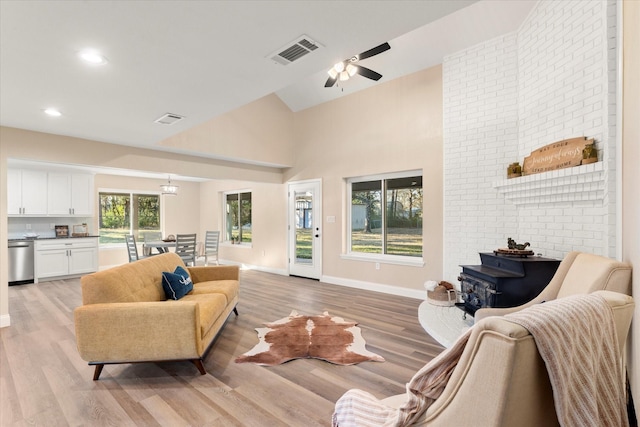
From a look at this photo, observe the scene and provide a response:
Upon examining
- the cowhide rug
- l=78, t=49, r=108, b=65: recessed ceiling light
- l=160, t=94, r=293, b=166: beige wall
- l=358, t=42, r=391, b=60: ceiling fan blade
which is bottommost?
the cowhide rug

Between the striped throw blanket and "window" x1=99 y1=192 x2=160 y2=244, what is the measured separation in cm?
827

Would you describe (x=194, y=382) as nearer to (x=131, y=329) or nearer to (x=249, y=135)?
(x=131, y=329)

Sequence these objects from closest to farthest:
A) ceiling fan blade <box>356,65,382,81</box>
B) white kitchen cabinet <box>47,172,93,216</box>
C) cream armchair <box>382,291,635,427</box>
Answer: cream armchair <box>382,291,635,427</box>
ceiling fan blade <box>356,65,382,81</box>
white kitchen cabinet <box>47,172,93,216</box>

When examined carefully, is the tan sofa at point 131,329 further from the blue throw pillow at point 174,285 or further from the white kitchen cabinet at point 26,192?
the white kitchen cabinet at point 26,192

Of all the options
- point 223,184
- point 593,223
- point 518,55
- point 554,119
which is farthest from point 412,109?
point 223,184

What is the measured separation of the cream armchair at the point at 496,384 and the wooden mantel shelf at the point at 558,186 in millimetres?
2311

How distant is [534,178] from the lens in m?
3.10

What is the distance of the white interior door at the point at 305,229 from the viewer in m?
6.21

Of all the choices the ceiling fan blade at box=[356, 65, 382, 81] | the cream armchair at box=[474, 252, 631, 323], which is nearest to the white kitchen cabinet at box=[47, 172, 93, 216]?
the ceiling fan blade at box=[356, 65, 382, 81]

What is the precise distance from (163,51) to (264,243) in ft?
18.4

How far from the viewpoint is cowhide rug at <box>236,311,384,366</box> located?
2818mm

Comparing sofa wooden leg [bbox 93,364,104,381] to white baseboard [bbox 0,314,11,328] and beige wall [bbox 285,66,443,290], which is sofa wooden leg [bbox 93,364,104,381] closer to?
white baseboard [bbox 0,314,11,328]

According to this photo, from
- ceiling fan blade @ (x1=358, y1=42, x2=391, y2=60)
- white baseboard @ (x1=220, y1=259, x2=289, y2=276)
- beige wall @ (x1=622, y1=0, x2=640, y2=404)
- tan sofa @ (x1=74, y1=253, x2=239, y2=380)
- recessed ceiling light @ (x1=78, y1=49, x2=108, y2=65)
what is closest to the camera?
beige wall @ (x1=622, y1=0, x2=640, y2=404)

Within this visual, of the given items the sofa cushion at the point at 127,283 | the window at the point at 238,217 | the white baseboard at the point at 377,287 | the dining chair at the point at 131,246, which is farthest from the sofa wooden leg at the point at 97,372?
the window at the point at 238,217
